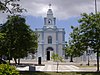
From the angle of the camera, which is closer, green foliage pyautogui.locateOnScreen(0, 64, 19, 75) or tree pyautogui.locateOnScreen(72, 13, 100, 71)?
green foliage pyautogui.locateOnScreen(0, 64, 19, 75)

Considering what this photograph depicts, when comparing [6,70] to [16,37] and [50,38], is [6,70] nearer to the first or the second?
[16,37]

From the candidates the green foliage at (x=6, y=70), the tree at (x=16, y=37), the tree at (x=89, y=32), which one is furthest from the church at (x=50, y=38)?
the green foliage at (x=6, y=70)

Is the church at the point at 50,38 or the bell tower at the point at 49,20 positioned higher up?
the bell tower at the point at 49,20

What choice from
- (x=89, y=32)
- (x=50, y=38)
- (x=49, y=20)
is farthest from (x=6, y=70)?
(x=49, y=20)

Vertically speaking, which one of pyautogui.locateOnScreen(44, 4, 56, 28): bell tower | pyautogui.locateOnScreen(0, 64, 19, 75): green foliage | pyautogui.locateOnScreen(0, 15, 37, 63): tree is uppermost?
pyautogui.locateOnScreen(44, 4, 56, 28): bell tower

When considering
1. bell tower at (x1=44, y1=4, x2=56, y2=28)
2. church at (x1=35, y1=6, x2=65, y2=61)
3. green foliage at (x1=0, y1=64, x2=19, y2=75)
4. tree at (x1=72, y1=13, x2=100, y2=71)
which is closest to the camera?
green foliage at (x1=0, y1=64, x2=19, y2=75)

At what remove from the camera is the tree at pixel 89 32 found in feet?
98.0

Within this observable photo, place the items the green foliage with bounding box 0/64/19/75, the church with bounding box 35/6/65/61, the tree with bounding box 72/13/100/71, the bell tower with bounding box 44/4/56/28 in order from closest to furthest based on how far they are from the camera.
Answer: the green foliage with bounding box 0/64/19/75 → the tree with bounding box 72/13/100/71 → the church with bounding box 35/6/65/61 → the bell tower with bounding box 44/4/56/28

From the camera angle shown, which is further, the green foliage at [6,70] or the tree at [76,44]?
the tree at [76,44]

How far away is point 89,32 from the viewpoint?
3002 centimetres

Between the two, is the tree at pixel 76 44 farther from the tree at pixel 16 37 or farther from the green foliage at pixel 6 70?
the green foliage at pixel 6 70

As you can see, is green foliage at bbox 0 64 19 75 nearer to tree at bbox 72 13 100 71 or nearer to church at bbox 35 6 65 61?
tree at bbox 72 13 100 71

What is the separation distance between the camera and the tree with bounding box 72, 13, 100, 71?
29875 millimetres

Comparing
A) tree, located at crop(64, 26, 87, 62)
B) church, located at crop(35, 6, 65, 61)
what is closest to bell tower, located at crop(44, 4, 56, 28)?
church, located at crop(35, 6, 65, 61)
